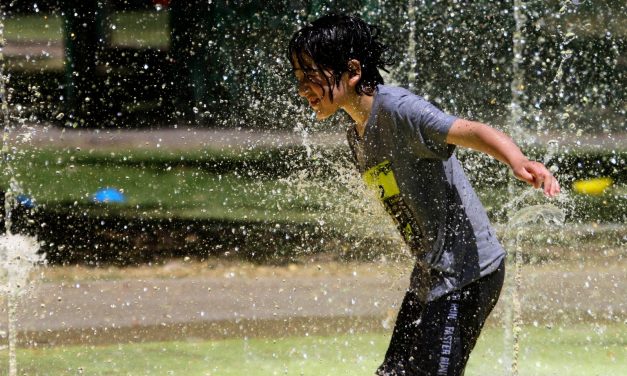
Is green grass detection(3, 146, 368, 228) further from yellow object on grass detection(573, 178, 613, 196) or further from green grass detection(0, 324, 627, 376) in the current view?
green grass detection(0, 324, 627, 376)

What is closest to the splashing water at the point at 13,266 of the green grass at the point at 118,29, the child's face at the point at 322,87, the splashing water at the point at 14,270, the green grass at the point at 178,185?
the splashing water at the point at 14,270

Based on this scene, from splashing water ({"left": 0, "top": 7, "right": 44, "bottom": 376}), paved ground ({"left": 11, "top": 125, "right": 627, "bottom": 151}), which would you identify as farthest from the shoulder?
paved ground ({"left": 11, "top": 125, "right": 627, "bottom": 151})

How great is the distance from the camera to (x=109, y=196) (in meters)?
7.63

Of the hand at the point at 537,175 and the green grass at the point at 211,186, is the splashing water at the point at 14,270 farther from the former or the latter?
the hand at the point at 537,175

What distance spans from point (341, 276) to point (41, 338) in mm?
1590

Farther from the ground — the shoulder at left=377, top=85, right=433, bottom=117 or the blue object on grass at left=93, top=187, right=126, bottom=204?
the blue object on grass at left=93, top=187, right=126, bottom=204

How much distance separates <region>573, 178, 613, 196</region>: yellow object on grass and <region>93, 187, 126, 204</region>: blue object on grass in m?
3.21

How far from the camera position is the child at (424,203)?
2.32 meters

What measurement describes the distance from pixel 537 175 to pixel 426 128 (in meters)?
0.27

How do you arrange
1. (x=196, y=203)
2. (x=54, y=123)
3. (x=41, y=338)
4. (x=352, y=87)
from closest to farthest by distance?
1. (x=352, y=87)
2. (x=41, y=338)
3. (x=196, y=203)
4. (x=54, y=123)

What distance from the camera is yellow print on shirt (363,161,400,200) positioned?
238 centimetres

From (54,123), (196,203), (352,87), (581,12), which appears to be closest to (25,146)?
(54,123)

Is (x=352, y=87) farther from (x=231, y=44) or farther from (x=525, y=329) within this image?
(x=231, y=44)

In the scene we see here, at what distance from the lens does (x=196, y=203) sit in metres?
7.48
